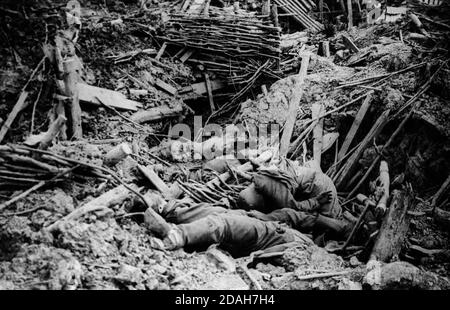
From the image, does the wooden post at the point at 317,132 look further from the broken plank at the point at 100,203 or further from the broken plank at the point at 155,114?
the broken plank at the point at 100,203

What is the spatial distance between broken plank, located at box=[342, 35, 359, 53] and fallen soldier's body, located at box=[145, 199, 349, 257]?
527 cm

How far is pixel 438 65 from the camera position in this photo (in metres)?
5.76

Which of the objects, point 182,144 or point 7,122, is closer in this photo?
point 7,122

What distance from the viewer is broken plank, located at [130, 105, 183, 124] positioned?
609cm

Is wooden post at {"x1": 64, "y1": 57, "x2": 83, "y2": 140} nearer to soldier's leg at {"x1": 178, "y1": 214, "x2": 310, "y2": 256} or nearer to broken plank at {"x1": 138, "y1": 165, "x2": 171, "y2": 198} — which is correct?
broken plank at {"x1": 138, "y1": 165, "x2": 171, "y2": 198}

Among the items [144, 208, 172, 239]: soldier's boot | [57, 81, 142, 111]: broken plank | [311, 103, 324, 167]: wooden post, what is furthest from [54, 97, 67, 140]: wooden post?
[311, 103, 324, 167]: wooden post

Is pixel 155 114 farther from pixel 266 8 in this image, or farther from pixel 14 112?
pixel 266 8

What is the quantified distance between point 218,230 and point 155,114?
299cm

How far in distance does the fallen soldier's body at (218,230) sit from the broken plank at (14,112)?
172 centimetres
